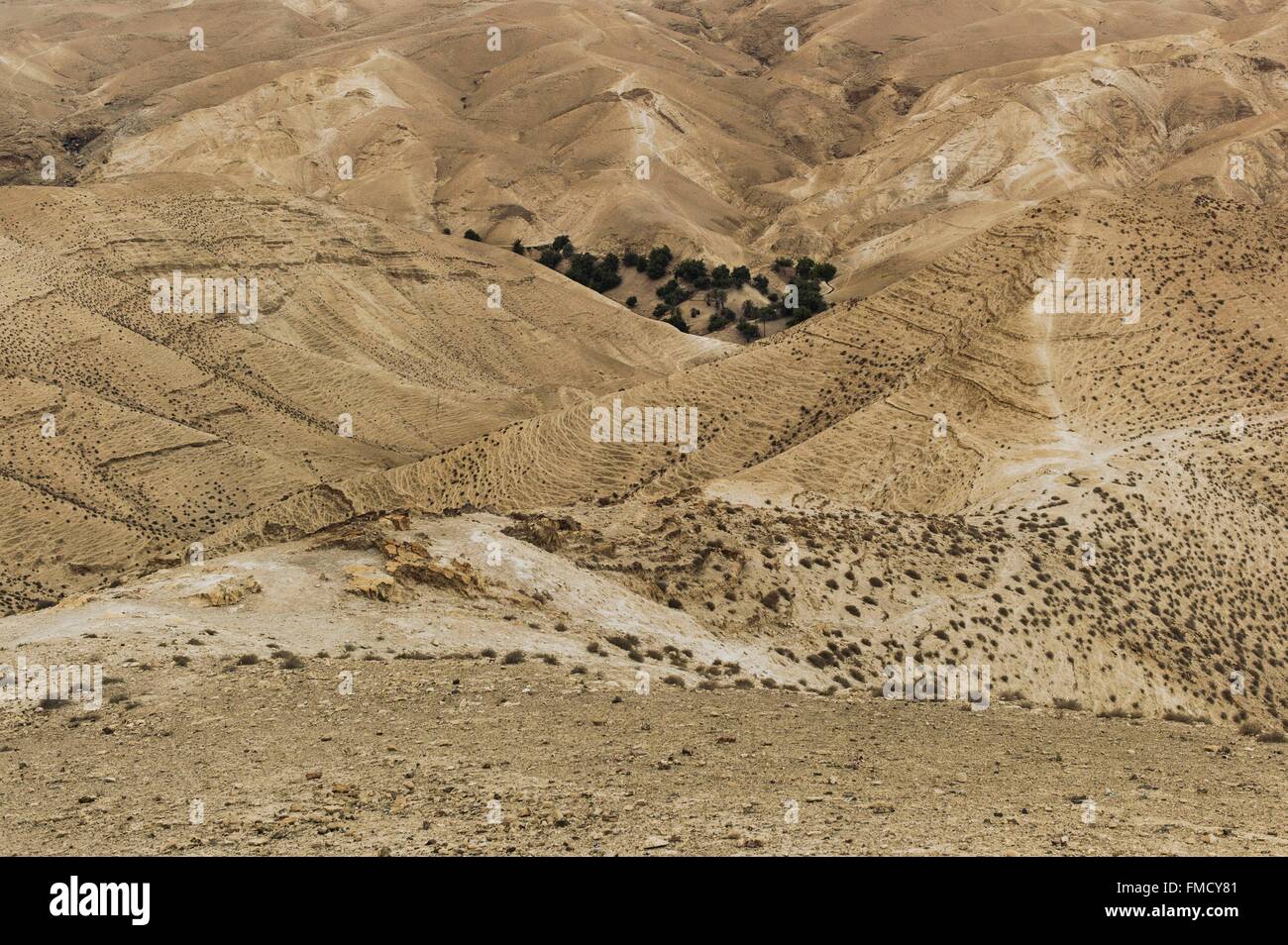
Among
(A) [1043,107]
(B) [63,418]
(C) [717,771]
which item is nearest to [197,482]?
(B) [63,418]

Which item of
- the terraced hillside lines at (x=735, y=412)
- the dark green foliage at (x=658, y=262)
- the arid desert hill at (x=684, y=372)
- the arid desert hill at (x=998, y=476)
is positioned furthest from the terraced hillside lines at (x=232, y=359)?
the dark green foliage at (x=658, y=262)

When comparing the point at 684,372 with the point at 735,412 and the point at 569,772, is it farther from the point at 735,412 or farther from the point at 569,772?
the point at 569,772

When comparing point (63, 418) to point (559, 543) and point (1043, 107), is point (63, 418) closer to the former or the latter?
point (559, 543)

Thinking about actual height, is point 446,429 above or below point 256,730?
above

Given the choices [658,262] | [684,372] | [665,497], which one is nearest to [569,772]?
[665,497]

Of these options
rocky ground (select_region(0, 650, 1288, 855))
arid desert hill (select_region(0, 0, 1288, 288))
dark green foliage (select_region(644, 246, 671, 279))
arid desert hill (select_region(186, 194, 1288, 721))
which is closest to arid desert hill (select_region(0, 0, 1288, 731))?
arid desert hill (select_region(186, 194, 1288, 721))

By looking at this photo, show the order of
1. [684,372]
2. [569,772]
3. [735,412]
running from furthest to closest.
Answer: [684,372] → [735,412] → [569,772]

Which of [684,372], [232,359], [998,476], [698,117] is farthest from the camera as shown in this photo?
[698,117]

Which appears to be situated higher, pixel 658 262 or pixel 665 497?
pixel 658 262
